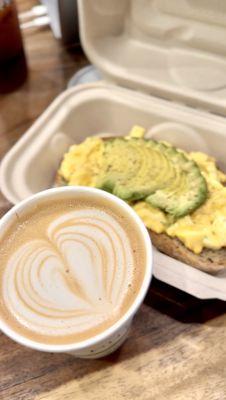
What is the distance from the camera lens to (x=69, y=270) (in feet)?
2.22

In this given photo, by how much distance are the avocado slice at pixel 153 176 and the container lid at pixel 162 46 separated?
134 mm

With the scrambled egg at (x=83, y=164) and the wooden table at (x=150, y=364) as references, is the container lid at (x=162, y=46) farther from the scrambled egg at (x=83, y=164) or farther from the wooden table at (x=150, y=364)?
the wooden table at (x=150, y=364)

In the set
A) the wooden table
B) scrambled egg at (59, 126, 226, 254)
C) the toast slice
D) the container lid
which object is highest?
the container lid

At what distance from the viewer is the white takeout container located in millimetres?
957

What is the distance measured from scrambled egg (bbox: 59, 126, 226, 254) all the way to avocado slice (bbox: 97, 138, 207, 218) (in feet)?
0.06

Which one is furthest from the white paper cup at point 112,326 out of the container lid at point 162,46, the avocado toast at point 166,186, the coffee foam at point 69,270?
the container lid at point 162,46

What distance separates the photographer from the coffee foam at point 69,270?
63 centimetres

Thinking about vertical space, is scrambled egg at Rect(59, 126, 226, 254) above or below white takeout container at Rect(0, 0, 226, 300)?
below

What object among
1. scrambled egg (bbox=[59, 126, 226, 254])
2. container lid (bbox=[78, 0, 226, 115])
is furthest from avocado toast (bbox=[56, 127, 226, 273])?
container lid (bbox=[78, 0, 226, 115])

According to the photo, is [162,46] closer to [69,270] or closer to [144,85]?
[144,85]

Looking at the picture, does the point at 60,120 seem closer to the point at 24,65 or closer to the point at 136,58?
the point at 136,58

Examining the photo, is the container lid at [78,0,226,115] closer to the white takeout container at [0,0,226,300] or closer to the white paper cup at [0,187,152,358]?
the white takeout container at [0,0,226,300]

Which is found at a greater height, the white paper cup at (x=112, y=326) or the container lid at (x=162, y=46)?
the container lid at (x=162, y=46)

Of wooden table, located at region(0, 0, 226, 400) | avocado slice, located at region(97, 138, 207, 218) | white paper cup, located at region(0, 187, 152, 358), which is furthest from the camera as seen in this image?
avocado slice, located at region(97, 138, 207, 218)
